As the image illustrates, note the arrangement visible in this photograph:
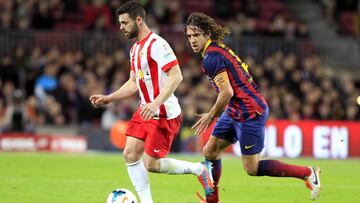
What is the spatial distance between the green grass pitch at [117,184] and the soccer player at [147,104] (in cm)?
134

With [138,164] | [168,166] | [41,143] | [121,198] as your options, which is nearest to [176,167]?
[168,166]

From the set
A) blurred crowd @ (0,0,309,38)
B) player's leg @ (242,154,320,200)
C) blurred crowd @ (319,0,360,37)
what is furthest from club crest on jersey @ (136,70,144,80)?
blurred crowd @ (319,0,360,37)

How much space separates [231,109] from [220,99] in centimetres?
62

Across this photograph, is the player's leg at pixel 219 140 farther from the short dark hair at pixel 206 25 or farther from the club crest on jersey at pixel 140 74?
the club crest on jersey at pixel 140 74

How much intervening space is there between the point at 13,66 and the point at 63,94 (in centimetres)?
141

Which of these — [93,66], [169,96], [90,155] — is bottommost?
[90,155]

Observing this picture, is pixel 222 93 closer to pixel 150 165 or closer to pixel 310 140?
pixel 150 165

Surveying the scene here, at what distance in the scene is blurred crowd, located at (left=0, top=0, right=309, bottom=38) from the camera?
21.9 meters

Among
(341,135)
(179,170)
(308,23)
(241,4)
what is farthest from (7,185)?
(308,23)

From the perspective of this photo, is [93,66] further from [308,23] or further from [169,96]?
[169,96]

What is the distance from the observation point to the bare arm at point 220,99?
8891 mm

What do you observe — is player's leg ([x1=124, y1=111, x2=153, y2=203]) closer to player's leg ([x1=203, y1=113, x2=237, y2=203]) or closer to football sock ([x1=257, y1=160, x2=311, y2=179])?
player's leg ([x1=203, y1=113, x2=237, y2=203])

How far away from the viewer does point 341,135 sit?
67.1 ft

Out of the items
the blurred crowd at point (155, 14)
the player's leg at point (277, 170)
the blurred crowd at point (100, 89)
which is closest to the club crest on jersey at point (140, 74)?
the player's leg at point (277, 170)
